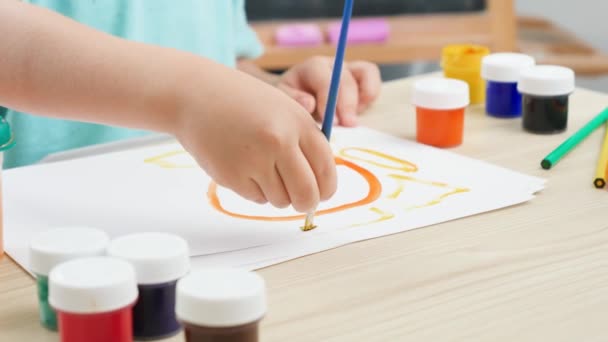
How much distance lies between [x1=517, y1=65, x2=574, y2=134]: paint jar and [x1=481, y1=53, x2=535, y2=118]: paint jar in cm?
3

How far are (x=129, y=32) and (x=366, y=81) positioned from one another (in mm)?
282

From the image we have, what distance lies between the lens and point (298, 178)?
1.78 ft

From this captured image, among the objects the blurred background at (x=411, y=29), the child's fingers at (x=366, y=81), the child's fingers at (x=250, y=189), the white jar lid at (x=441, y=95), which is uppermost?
the child's fingers at (x=250, y=189)

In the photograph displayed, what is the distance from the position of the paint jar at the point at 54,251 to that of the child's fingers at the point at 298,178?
127 mm

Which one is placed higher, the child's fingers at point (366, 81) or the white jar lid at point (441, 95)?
the white jar lid at point (441, 95)

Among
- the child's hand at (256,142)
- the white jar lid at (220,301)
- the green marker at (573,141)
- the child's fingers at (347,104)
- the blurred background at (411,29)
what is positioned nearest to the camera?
the white jar lid at (220,301)

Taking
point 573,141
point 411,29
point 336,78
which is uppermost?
point 336,78

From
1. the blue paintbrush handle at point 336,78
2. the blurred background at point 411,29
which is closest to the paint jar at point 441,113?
the blue paintbrush handle at point 336,78

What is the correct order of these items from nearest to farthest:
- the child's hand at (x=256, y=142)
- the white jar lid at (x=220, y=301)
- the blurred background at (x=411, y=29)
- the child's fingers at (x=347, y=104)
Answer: the white jar lid at (x=220, y=301) < the child's hand at (x=256, y=142) < the child's fingers at (x=347, y=104) < the blurred background at (x=411, y=29)

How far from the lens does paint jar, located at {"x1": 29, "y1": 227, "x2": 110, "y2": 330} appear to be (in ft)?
1.45

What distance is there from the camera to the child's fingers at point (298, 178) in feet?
1.77

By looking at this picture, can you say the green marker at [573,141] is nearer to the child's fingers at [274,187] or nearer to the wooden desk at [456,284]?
the wooden desk at [456,284]

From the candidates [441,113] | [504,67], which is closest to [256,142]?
[441,113]

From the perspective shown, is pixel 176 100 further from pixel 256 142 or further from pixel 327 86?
pixel 327 86
